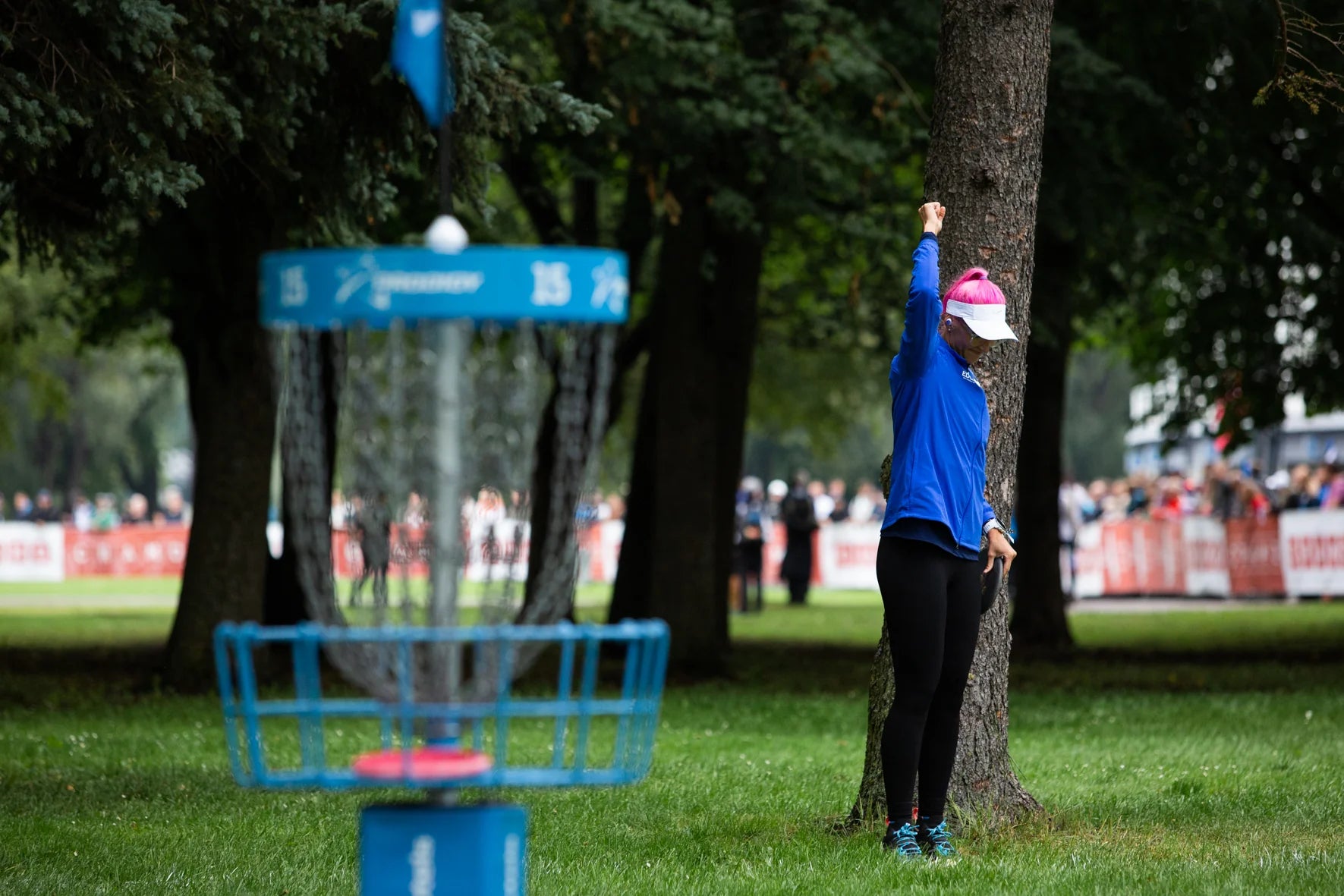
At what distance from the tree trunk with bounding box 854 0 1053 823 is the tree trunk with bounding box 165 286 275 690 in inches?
331

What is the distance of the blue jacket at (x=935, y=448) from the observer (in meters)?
6.33

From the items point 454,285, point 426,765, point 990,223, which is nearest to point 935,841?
point 990,223

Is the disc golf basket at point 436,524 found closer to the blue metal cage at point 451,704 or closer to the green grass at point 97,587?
the blue metal cage at point 451,704

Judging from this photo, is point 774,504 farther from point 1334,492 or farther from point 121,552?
point 1334,492

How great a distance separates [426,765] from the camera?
3.79 m

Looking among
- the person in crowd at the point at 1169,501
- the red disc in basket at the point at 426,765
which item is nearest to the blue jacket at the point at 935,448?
the red disc in basket at the point at 426,765

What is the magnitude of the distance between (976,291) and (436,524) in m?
3.01

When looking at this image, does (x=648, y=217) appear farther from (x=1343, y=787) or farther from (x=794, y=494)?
(x=794, y=494)

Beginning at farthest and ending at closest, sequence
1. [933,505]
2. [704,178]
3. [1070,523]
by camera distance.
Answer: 1. [1070,523]
2. [704,178]
3. [933,505]

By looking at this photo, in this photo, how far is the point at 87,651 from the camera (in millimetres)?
20578

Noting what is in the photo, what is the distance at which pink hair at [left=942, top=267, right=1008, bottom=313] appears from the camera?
6394 mm

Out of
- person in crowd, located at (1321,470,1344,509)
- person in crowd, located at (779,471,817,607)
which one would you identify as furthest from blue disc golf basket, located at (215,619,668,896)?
person in crowd, located at (779,471,817,607)

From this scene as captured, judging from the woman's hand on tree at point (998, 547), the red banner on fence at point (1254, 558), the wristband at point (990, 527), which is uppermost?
the wristband at point (990, 527)

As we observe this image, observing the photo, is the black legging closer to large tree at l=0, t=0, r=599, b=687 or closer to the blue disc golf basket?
the blue disc golf basket
